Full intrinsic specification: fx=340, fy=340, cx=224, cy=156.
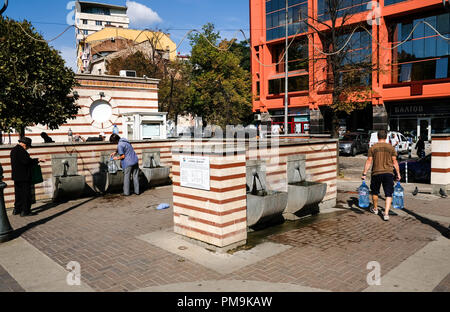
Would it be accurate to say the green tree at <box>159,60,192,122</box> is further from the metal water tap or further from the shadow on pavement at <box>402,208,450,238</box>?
the shadow on pavement at <box>402,208,450,238</box>

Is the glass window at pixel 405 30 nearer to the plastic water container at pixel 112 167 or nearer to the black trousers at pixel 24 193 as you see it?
the plastic water container at pixel 112 167

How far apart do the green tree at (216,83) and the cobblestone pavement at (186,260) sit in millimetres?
26239

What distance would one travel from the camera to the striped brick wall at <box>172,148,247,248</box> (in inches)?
213

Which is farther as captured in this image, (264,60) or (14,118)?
(264,60)

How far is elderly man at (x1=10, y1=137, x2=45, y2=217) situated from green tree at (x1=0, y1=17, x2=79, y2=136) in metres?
4.97

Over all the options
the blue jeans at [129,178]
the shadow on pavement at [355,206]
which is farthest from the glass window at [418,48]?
the blue jeans at [129,178]

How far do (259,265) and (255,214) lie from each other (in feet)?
4.31

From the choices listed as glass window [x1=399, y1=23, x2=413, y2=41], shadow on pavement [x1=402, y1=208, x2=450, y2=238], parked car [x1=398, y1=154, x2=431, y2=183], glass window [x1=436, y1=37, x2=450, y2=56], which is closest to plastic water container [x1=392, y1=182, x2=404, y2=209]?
shadow on pavement [x1=402, y1=208, x2=450, y2=238]

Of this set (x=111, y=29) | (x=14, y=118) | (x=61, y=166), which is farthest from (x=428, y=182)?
(x=111, y=29)

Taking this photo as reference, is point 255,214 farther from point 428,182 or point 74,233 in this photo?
point 428,182

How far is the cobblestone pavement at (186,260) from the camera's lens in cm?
456

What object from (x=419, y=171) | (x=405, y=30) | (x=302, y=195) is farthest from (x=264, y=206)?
(x=405, y=30)

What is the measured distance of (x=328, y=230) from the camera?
22.0 ft

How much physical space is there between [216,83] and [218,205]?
99.0ft
